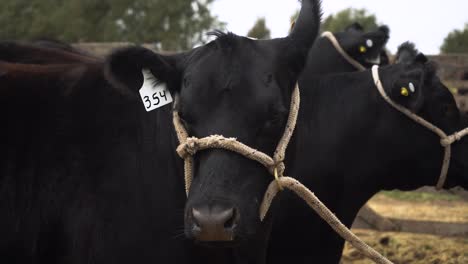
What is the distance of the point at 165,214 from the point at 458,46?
9569 millimetres

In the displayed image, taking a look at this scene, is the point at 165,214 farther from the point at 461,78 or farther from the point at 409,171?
the point at 461,78

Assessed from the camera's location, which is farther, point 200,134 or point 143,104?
point 143,104

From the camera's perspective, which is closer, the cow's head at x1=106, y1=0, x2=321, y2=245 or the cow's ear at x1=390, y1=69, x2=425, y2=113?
the cow's head at x1=106, y1=0, x2=321, y2=245

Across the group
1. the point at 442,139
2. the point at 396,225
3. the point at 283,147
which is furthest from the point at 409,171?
the point at 396,225

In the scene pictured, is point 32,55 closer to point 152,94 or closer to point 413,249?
→ point 152,94

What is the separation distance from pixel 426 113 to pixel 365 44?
1.12 meters

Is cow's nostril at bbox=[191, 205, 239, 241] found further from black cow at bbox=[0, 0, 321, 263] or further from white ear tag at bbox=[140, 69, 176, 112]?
white ear tag at bbox=[140, 69, 176, 112]

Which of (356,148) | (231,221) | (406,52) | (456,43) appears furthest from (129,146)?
(456,43)

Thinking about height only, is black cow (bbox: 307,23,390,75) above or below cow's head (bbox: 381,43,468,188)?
above

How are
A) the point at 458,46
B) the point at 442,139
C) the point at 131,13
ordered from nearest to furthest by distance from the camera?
the point at 442,139
the point at 458,46
the point at 131,13

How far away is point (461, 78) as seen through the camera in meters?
7.01

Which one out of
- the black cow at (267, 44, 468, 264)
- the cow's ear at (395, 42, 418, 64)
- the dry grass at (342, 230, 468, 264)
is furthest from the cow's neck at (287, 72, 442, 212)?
the dry grass at (342, 230, 468, 264)

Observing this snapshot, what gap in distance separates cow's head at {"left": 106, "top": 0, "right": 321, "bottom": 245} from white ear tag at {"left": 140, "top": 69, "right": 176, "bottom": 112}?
0.06m

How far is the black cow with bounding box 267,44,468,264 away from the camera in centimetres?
412
